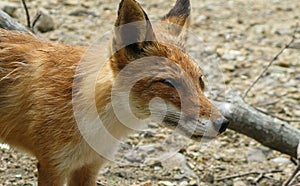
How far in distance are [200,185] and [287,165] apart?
1228 mm

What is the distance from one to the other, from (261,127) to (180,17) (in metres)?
2.02

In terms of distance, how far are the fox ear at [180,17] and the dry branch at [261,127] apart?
1698 millimetres

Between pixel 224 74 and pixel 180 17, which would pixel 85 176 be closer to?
pixel 180 17

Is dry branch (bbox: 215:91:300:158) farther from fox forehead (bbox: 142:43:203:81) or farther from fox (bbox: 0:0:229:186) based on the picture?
fox forehead (bbox: 142:43:203:81)

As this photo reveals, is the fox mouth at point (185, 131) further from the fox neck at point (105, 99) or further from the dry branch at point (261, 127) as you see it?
the dry branch at point (261, 127)

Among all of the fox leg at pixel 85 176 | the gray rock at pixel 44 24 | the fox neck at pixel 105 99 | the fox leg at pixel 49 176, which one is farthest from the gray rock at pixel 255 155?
the gray rock at pixel 44 24

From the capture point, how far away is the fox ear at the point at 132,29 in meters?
5.62

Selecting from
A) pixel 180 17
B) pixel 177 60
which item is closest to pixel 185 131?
pixel 177 60

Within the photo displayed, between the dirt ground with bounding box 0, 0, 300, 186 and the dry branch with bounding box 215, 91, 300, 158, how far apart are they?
0.37m

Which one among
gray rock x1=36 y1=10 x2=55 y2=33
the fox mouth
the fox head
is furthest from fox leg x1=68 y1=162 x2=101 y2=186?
gray rock x1=36 y1=10 x2=55 y2=33

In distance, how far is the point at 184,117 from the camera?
581 centimetres

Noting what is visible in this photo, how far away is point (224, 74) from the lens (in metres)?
10.8

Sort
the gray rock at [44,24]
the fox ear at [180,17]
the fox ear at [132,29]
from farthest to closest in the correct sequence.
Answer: the gray rock at [44,24] → the fox ear at [180,17] → the fox ear at [132,29]

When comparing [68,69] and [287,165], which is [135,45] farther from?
[287,165]
